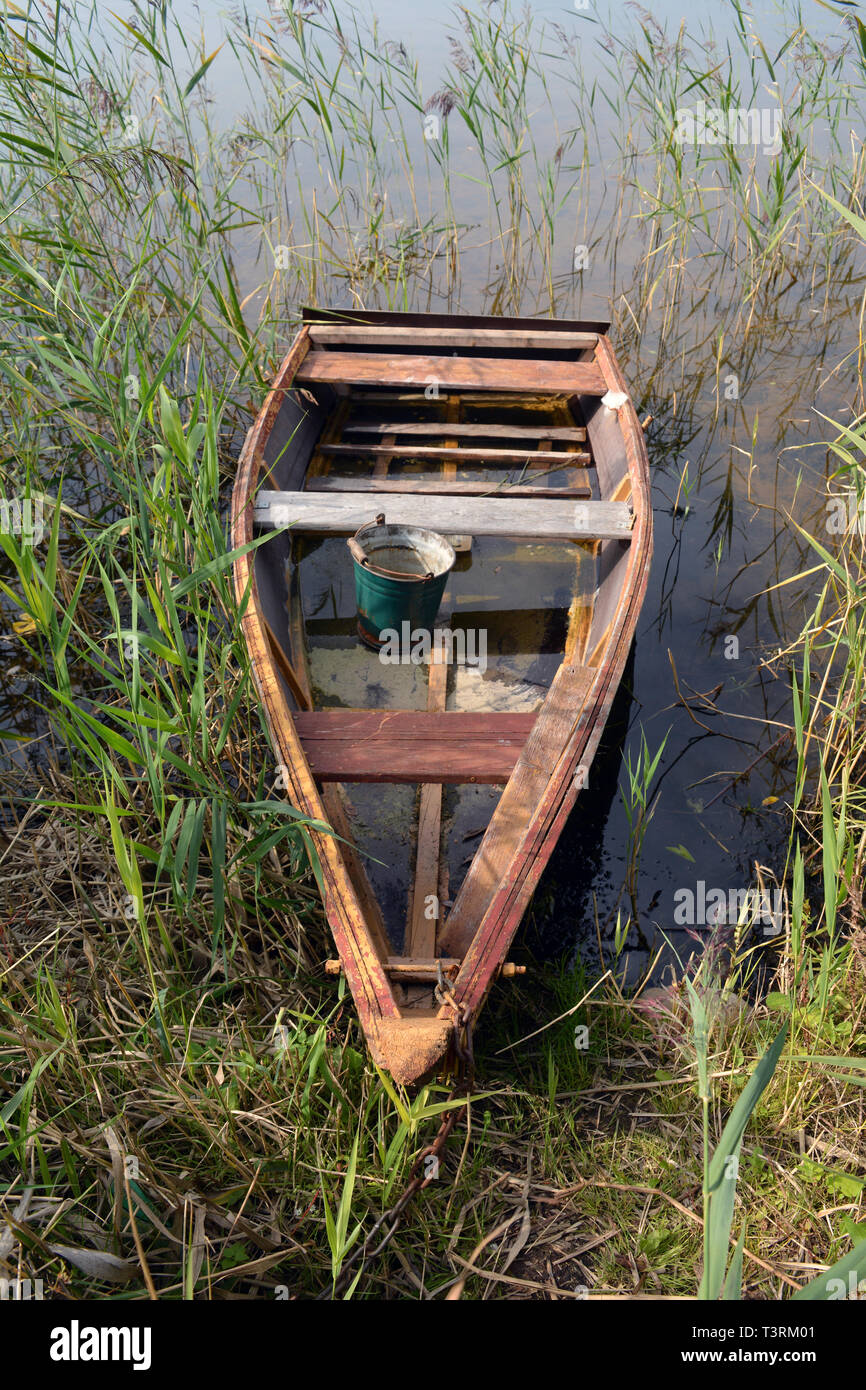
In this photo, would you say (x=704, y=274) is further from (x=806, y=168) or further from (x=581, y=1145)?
(x=581, y=1145)

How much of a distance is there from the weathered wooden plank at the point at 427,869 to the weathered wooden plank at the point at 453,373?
211cm

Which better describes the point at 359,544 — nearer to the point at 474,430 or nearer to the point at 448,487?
the point at 448,487

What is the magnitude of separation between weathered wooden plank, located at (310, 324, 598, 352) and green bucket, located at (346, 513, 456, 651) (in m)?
1.83

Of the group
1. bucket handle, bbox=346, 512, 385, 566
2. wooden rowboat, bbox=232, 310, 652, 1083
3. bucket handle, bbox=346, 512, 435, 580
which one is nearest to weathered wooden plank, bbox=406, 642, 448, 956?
wooden rowboat, bbox=232, 310, 652, 1083

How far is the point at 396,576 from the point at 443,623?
549 millimetres

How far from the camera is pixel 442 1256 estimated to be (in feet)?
6.79

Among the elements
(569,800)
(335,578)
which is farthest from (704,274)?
(569,800)

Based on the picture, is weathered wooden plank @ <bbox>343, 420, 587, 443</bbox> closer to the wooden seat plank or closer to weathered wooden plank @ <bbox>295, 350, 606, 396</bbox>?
weathered wooden plank @ <bbox>295, 350, 606, 396</bbox>

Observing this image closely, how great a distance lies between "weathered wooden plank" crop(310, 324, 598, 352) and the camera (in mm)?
4938

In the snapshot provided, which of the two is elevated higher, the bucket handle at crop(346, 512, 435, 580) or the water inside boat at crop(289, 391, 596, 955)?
the bucket handle at crop(346, 512, 435, 580)

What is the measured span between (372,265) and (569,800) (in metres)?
4.90

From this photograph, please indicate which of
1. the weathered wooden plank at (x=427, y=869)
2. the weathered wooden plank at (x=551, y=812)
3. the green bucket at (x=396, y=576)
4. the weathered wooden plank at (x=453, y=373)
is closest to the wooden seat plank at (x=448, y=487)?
the weathered wooden plank at (x=453, y=373)

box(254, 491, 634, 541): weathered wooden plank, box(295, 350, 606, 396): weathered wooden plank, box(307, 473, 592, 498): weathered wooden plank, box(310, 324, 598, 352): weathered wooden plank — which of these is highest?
box(310, 324, 598, 352): weathered wooden plank

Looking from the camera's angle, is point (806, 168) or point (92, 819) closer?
point (92, 819)
